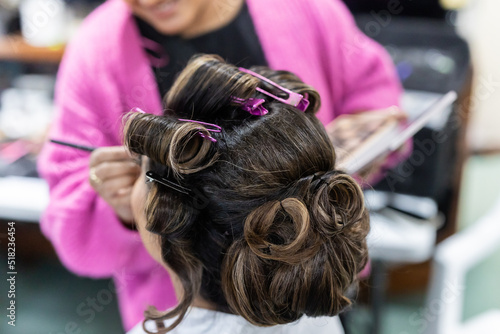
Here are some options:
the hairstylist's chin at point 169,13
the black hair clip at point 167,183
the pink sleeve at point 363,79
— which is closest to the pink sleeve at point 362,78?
the pink sleeve at point 363,79

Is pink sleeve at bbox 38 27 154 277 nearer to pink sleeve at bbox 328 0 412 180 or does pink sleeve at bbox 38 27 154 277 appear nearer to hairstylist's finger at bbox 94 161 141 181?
hairstylist's finger at bbox 94 161 141 181

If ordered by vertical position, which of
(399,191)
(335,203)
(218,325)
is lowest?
(399,191)

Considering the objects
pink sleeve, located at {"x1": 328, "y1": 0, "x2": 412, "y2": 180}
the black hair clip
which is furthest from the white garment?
pink sleeve, located at {"x1": 328, "y1": 0, "x2": 412, "y2": 180}

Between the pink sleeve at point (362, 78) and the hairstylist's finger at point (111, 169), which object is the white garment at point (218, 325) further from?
the pink sleeve at point (362, 78)

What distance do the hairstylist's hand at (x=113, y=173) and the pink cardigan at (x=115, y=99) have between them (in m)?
0.11

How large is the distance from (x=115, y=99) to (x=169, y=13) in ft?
0.51

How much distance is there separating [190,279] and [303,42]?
1.50ft

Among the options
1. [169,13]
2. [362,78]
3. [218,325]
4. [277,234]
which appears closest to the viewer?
[277,234]

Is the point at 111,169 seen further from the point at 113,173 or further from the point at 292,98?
the point at 292,98

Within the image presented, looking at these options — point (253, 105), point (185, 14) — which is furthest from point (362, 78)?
point (253, 105)

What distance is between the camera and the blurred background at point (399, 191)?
1.09 meters

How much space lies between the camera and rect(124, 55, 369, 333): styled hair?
1.67 ft

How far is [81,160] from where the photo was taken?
80 cm

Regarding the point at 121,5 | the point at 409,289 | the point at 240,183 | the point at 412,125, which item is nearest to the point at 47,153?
the point at 121,5
